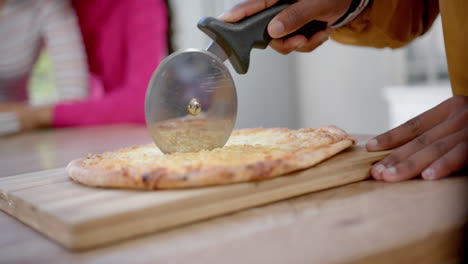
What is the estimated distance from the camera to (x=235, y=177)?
0.52m

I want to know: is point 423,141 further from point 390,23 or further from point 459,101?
point 390,23

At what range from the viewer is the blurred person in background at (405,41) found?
0.57m

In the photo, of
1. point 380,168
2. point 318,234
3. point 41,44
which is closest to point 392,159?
point 380,168

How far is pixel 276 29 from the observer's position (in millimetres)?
740

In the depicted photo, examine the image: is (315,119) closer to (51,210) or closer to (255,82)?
(255,82)

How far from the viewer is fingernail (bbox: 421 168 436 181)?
1.82 feet

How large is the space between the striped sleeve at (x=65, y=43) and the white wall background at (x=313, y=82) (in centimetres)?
51

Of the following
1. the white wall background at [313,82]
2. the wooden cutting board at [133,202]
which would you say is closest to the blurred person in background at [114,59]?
the white wall background at [313,82]

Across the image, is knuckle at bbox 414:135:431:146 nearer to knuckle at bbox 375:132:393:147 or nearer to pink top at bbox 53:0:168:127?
knuckle at bbox 375:132:393:147

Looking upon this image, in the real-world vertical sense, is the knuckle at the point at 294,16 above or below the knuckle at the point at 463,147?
above

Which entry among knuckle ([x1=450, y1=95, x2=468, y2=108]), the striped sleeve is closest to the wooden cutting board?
knuckle ([x1=450, y1=95, x2=468, y2=108])

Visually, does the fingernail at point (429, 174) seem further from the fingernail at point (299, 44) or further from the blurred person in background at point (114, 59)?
the blurred person in background at point (114, 59)

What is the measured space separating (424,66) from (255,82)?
2.66ft

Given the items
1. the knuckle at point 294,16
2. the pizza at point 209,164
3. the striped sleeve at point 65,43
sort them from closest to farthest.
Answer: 1. the pizza at point 209,164
2. the knuckle at point 294,16
3. the striped sleeve at point 65,43
